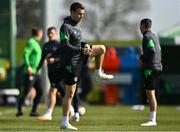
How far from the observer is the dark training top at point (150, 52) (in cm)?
1512

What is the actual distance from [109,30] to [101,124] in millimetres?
60229

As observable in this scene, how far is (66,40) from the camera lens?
44.5ft

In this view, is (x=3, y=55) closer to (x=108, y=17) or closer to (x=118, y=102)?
(x=118, y=102)

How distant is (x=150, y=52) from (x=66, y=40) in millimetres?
2212

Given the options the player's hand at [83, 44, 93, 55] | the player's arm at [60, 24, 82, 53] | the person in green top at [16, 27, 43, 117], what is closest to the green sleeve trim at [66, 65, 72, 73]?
the player's arm at [60, 24, 82, 53]

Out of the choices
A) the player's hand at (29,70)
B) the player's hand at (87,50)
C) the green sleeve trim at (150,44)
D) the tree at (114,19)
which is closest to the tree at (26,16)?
the tree at (114,19)

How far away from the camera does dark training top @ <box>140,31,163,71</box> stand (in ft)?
49.6

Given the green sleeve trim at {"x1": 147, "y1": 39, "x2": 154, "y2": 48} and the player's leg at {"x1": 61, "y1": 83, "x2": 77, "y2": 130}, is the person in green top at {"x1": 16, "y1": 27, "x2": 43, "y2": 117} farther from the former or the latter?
the player's leg at {"x1": 61, "y1": 83, "x2": 77, "y2": 130}

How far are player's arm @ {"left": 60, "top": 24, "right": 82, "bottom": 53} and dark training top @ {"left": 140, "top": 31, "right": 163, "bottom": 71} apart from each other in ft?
6.29

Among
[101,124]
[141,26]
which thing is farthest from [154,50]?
[101,124]

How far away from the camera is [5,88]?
1163 inches

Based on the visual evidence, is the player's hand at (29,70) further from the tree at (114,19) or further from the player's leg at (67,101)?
the tree at (114,19)

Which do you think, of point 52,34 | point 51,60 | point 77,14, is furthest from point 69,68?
point 52,34

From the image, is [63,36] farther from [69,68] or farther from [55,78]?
[55,78]
